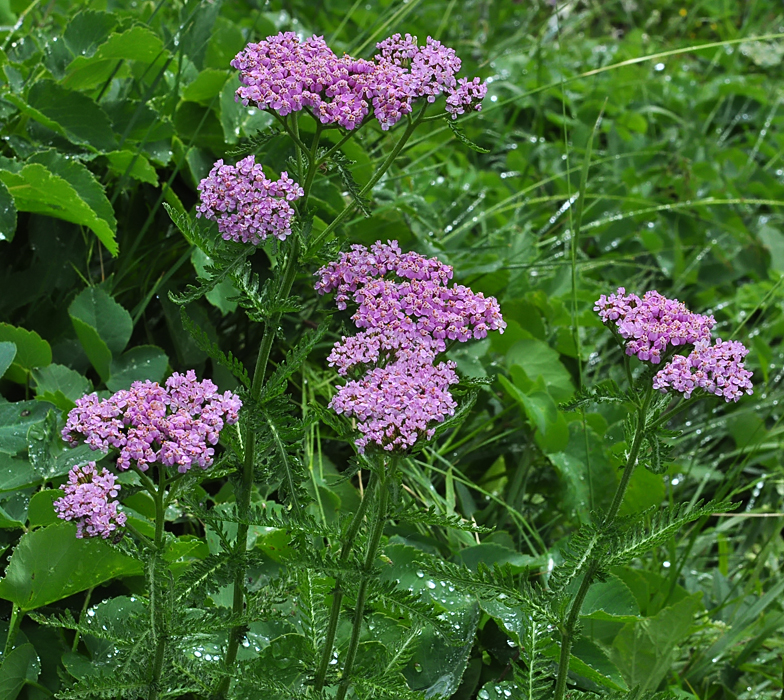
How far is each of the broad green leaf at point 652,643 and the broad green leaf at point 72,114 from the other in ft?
4.80

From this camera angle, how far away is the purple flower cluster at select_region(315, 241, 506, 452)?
98 cm

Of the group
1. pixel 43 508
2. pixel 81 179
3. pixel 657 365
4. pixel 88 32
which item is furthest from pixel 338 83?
pixel 88 32

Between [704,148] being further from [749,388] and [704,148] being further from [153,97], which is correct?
[749,388]

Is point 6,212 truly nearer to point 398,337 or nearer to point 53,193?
point 53,193

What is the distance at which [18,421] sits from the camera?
148 cm

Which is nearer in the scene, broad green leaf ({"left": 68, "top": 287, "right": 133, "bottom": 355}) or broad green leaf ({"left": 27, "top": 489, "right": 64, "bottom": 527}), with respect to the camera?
broad green leaf ({"left": 27, "top": 489, "right": 64, "bottom": 527})

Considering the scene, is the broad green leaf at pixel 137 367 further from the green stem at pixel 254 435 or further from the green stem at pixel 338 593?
the green stem at pixel 338 593

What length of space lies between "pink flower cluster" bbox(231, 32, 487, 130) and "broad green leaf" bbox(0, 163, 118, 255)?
644mm

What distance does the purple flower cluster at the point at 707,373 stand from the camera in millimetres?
1116

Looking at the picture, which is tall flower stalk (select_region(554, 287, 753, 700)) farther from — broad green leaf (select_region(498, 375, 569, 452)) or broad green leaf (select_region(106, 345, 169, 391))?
broad green leaf (select_region(106, 345, 169, 391))

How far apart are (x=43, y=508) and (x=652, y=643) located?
1083 millimetres

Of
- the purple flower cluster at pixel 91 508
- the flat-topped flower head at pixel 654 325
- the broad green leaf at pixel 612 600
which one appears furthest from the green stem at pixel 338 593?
the broad green leaf at pixel 612 600

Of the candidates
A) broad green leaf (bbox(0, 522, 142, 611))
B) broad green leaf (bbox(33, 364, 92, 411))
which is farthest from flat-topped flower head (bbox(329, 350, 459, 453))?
broad green leaf (bbox(33, 364, 92, 411))

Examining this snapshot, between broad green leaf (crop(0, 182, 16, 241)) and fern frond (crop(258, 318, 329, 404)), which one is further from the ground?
fern frond (crop(258, 318, 329, 404))
